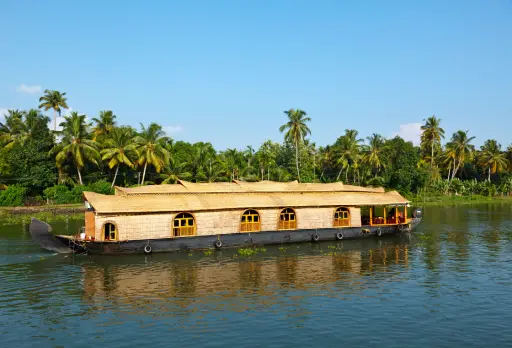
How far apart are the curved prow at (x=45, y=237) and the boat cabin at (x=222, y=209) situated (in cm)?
142

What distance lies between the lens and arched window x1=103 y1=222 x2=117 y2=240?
22.6 metres

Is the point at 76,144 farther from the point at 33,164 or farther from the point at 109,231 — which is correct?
the point at 109,231

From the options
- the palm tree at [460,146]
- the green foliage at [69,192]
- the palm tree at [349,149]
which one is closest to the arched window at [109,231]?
the green foliage at [69,192]

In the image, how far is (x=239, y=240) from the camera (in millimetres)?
25156

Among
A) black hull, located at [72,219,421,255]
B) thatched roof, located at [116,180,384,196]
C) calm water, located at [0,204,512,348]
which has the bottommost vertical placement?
calm water, located at [0,204,512,348]

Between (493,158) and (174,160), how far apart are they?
49.3m

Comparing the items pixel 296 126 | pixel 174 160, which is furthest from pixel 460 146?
pixel 174 160

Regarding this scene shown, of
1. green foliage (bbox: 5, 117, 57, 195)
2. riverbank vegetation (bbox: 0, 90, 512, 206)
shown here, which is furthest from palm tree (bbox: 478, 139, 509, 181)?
green foliage (bbox: 5, 117, 57, 195)

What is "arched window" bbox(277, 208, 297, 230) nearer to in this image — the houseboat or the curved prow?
the houseboat

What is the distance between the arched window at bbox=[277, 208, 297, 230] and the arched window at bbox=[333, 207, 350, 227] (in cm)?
290

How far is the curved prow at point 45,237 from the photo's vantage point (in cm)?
2220

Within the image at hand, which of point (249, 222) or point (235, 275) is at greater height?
point (249, 222)

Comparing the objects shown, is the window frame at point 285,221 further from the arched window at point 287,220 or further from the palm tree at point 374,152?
the palm tree at point 374,152

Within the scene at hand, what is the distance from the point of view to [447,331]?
13109mm
